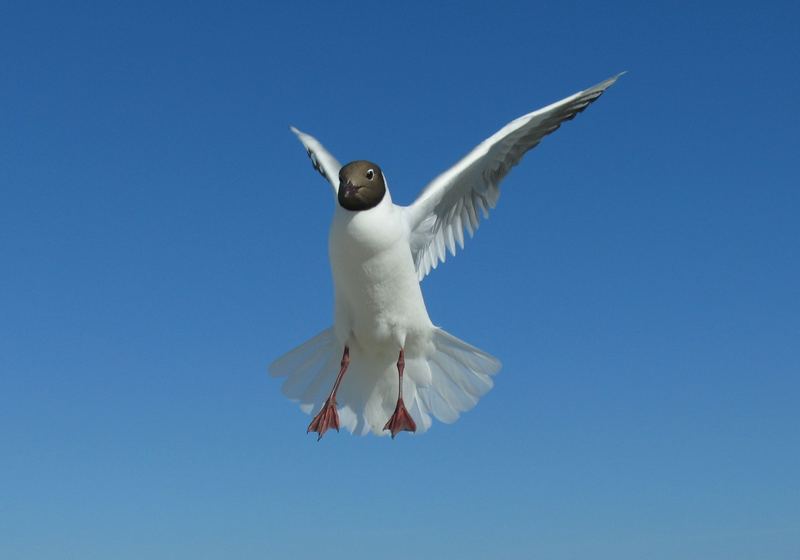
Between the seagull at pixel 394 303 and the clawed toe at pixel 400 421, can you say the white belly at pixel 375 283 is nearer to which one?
the seagull at pixel 394 303

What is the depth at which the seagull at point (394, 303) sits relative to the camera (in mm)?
7070

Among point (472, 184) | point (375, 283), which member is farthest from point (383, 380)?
point (472, 184)

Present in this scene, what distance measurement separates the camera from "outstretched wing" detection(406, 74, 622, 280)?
7.82m

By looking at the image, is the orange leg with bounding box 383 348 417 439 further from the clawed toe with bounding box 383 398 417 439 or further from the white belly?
the white belly

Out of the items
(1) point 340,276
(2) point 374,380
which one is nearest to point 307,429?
(2) point 374,380

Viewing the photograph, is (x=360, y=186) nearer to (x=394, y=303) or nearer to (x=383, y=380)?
(x=394, y=303)

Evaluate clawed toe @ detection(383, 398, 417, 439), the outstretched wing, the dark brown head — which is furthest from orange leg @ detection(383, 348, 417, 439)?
the dark brown head

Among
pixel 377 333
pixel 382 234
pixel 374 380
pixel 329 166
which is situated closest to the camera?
pixel 382 234

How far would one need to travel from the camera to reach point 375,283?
7.12 metres

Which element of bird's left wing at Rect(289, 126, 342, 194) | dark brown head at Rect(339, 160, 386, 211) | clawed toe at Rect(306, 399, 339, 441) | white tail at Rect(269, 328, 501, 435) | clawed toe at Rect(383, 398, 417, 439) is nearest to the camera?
dark brown head at Rect(339, 160, 386, 211)

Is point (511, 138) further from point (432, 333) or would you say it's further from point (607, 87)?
point (432, 333)

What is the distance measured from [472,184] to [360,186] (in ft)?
4.63

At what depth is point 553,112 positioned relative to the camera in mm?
8078

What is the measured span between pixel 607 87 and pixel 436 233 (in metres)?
1.56
